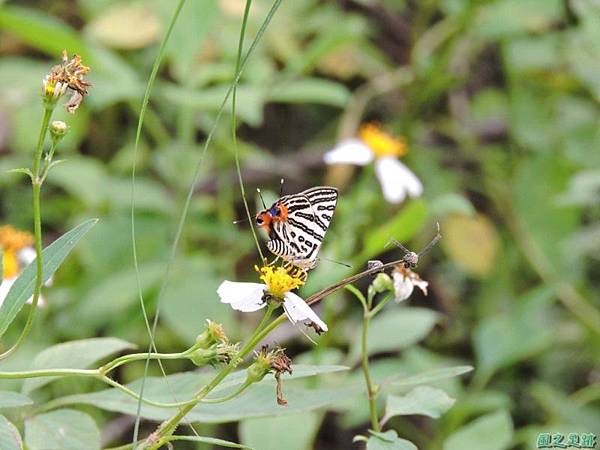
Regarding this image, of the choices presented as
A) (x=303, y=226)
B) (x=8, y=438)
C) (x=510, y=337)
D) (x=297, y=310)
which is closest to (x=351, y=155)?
(x=510, y=337)

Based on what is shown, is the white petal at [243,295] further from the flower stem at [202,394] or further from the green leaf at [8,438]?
the green leaf at [8,438]

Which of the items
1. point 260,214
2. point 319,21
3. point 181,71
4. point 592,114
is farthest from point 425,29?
point 260,214

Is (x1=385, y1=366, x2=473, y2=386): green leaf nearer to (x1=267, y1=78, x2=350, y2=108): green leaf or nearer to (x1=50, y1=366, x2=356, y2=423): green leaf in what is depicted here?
(x1=50, y1=366, x2=356, y2=423): green leaf

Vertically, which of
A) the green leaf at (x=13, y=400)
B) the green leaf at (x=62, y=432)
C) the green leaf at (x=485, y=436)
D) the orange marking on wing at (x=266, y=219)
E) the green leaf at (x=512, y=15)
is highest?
the green leaf at (x=512, y=15)

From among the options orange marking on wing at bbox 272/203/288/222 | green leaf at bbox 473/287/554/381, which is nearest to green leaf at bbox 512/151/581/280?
green leaf at bbox 473/287/554/381

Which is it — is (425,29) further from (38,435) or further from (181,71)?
(38,435)

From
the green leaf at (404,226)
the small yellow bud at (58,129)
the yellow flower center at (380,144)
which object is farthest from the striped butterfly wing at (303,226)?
the yellow flower center at (380,144)

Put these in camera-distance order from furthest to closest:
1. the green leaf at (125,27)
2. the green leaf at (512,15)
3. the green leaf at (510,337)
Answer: the green leaf at (512,15), the green leaf at (125,27), the green leaf at (510,337)
